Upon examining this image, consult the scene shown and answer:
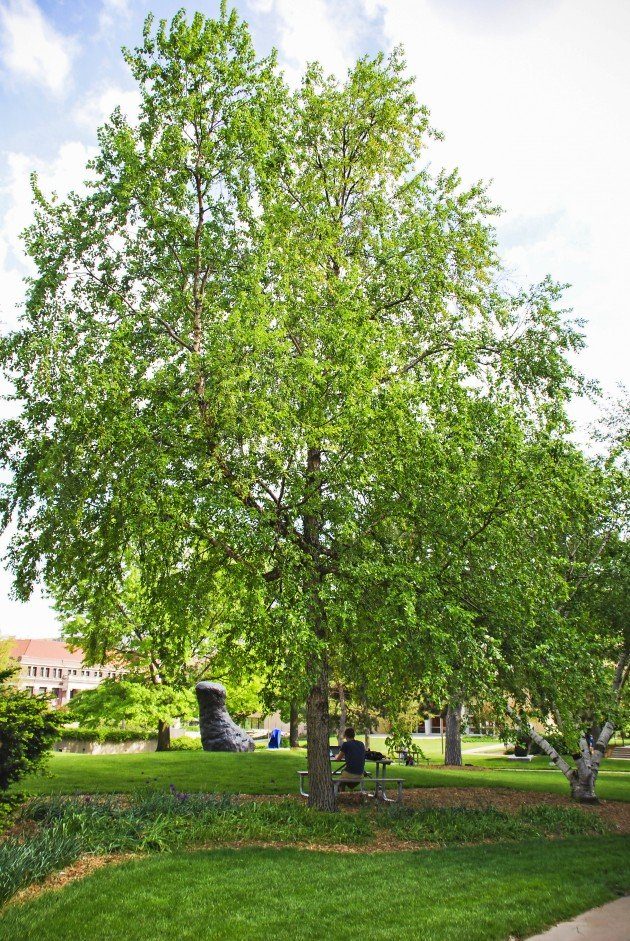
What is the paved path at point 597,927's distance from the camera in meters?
5.71

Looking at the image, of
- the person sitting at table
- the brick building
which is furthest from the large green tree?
the brick building

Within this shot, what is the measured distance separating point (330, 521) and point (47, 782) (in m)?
9.14

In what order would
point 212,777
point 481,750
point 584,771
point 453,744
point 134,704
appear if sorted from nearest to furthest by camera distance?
point 584,771 → point 212,777 → point 134,704 → point 453,744 → point 481,750

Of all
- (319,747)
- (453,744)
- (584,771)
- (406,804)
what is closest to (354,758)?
(406,804)

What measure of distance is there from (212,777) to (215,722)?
884 centimetres

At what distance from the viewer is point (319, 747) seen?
11828 mm

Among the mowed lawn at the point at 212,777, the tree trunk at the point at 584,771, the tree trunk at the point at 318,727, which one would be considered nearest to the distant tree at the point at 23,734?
the tree trunk at the point at 318,727

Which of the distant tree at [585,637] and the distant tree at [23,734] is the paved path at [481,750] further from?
the distant tree at [23,734]

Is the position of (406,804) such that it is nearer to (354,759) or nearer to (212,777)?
(354,759)

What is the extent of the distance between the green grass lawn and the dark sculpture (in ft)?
52.8

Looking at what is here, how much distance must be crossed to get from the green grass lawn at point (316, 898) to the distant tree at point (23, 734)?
162cm

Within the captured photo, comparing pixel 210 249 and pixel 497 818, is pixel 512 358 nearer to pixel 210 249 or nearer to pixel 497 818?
pixel 210 249

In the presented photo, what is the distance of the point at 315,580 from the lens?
10695 millimetres

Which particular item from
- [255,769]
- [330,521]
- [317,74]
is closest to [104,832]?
[330,521]
